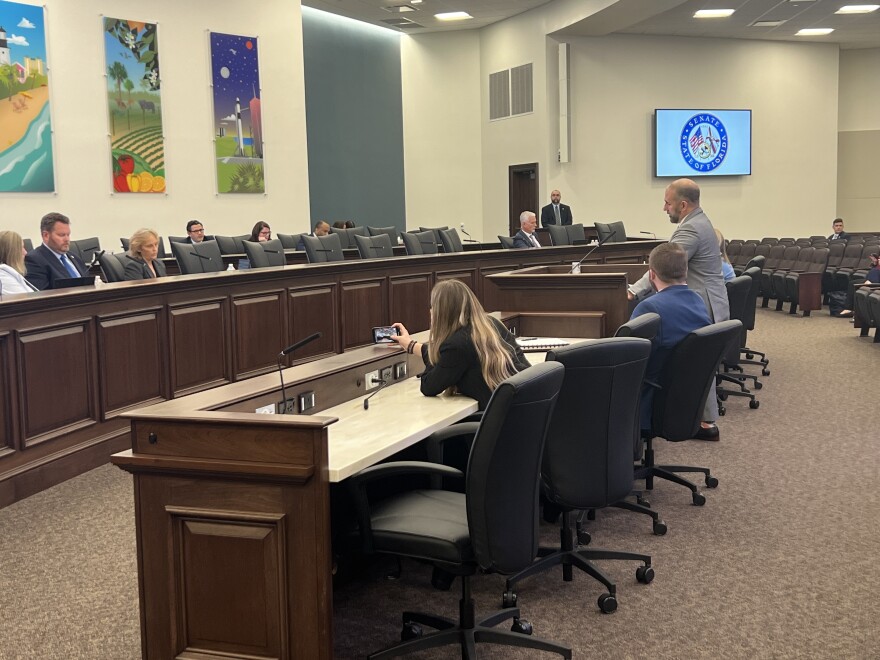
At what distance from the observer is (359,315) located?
761 centimetres

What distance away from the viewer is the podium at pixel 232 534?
2396mm

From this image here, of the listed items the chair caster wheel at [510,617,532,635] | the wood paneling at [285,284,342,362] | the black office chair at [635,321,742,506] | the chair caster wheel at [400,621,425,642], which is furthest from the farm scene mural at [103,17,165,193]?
the chair caster wheel at [510,617,532,635]

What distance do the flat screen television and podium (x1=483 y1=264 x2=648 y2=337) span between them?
11.6 metres

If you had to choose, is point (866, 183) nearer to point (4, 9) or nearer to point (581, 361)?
point (4, 9)

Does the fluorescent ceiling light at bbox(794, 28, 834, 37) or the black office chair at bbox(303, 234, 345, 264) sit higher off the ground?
the fluorescent ceiling light at bbox(794, 28, 834, 37)

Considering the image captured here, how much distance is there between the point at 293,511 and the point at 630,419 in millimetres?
1353

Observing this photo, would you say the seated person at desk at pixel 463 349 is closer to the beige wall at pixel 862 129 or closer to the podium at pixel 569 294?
the podium at pixel 569 294

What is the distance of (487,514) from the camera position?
2518mm

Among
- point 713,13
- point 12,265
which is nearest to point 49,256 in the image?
point 12,265

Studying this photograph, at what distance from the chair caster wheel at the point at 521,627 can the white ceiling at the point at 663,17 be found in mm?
11851

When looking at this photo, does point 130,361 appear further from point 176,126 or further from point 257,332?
point 176,126

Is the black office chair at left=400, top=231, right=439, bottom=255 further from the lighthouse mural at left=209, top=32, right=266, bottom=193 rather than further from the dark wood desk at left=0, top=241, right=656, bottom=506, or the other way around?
the lighthouse mural at left=209, top=32, right=266, bottom=193

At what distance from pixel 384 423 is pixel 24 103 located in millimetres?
8763

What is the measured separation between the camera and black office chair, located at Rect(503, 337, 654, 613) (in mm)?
3062
